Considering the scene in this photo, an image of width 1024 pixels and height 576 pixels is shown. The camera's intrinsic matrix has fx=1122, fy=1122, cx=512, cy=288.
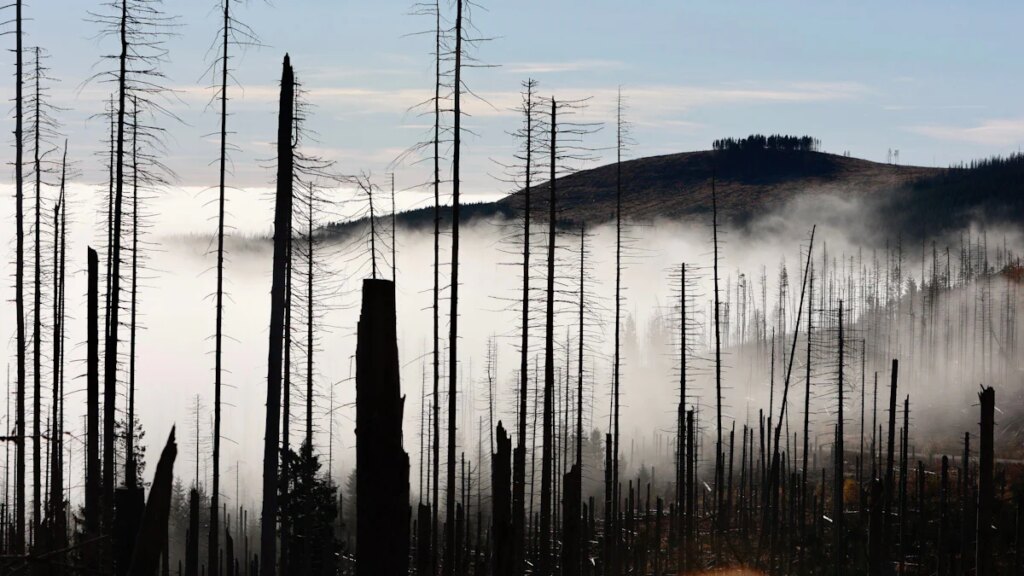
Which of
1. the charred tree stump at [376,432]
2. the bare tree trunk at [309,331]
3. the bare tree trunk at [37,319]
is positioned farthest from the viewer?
the bare tree trunk at [309,331]

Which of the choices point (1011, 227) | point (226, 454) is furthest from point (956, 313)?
point (226, 454)

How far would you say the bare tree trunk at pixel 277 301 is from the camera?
1644 centimetres

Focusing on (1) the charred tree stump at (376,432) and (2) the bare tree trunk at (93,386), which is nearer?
(1) the charred tree stump at (376,432)

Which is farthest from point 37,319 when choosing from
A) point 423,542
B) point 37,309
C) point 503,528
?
point 503,528

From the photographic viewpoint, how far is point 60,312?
101ft

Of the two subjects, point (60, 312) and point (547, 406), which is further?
point (547, 406)

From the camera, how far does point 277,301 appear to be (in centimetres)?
1906

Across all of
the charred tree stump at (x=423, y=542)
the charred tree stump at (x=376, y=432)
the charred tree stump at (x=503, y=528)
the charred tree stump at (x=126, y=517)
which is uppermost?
the charred tree stump at (x=376, y=432)

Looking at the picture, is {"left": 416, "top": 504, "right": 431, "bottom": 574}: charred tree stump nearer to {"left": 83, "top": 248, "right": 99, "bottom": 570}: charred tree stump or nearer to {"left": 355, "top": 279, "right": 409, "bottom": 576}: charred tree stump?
{"left": 83, "top": 248, "right": 99, "bottom": 570}: charred tree stump

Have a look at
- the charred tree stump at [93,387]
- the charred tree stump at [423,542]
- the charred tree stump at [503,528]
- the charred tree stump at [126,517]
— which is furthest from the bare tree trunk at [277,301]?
the charred tree stump at [126,517]

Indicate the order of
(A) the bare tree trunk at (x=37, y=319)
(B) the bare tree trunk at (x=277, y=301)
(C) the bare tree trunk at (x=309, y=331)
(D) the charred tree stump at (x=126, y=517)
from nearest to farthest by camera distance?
(D) the charred tree stump at (x=126, y=517) < (B) the bare tree trunk at (x=277, y=301) < (A) the bare tree trunk at (x=37, y=319) < (C) the bare tree trunk at (x=309, y=331)

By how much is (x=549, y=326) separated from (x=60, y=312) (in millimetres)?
14523

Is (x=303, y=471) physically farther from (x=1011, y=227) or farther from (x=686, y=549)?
(x=1011, y=227)

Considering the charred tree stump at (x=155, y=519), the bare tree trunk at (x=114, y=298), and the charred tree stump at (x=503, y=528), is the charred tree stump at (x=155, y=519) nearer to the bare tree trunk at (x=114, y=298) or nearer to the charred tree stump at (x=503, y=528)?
the charred tree stump at (x=503, y=528)
